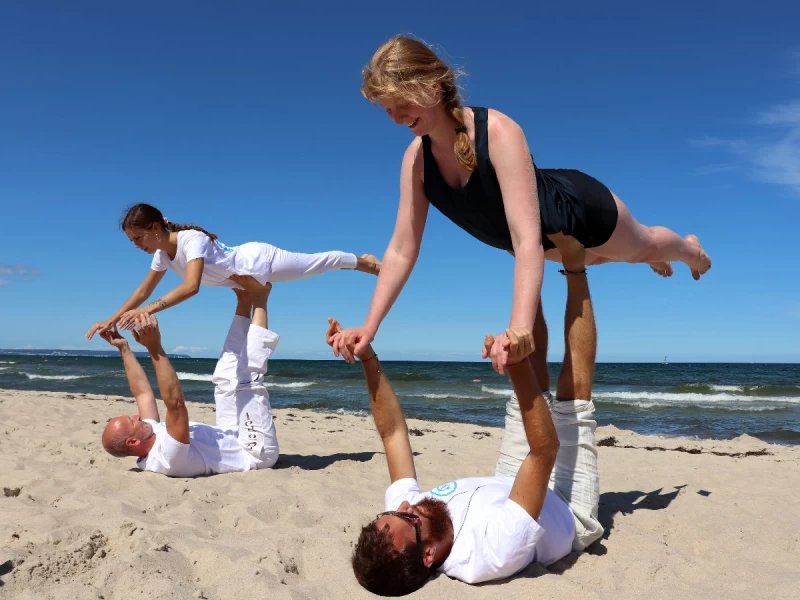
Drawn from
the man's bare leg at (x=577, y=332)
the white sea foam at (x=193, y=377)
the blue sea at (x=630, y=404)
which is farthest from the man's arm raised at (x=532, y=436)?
the white sea foam at (x=193, y=377)

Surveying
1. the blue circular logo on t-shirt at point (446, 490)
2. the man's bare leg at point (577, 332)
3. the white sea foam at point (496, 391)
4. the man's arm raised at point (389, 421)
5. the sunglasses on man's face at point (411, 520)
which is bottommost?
the white sea foam at point (496, 391)

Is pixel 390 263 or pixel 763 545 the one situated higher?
pixel 390 263

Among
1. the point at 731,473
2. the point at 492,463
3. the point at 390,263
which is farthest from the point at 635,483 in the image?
the point at 390,263

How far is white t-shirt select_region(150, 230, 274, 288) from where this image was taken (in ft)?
16.0

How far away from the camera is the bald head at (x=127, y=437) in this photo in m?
4.25

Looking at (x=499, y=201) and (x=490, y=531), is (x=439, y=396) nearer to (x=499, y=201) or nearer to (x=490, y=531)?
(x=499, y=201)

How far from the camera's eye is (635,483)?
4.76 metres

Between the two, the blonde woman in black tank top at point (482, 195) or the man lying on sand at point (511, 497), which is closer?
the man lying on sand at point (511, 497)

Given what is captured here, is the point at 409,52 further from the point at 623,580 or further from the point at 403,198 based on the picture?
the point at 623,580

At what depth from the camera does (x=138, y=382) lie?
4875 mm

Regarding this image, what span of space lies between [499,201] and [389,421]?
1088 millimetres

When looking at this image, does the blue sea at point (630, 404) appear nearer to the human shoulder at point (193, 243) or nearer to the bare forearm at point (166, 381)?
the human shoulder at point (193, 243)

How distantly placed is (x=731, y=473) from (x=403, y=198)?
3787 millimetres

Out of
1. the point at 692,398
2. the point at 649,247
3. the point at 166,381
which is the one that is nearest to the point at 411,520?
the point at 649,247
